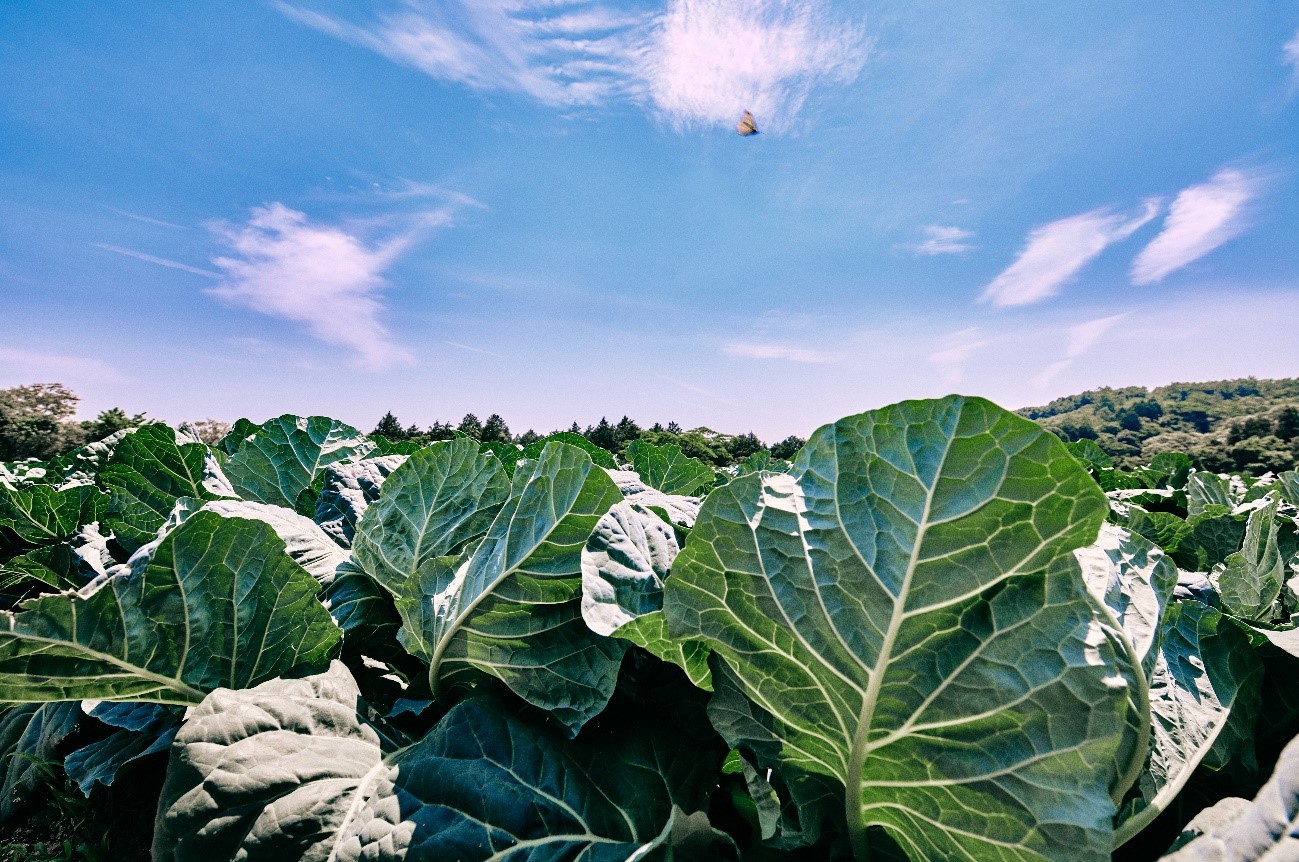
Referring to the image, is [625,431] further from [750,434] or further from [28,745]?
[28,745]

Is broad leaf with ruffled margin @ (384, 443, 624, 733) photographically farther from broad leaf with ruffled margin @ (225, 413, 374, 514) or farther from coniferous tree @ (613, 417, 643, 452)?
coniferous tree @ (613, 417, 643, 452)

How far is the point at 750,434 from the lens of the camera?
196 feet

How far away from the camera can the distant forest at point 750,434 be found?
3956 cm

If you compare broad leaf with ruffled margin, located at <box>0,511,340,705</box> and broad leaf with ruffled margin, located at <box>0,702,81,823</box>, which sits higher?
broad leaf with ruffled margin, located at <box>0,511,340,705</box>

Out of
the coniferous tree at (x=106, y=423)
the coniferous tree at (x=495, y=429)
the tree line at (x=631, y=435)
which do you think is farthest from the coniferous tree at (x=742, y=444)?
the coniferous tree at (x=106, y=423)

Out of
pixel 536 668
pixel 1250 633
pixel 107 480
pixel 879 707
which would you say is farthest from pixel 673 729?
pixel 107 480

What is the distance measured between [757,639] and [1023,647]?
0.38 m

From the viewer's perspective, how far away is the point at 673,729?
1.24 metres

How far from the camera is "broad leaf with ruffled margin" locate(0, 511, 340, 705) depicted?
1.24 m

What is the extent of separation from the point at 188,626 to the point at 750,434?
5927 centimetres

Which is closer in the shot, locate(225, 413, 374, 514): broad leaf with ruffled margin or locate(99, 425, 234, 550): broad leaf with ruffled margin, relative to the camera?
locate(225, 413, 374, 514): broad leaf with ruffled margin

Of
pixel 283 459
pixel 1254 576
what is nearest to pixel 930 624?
pixel 1254 576

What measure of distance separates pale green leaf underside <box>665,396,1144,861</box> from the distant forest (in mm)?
7856

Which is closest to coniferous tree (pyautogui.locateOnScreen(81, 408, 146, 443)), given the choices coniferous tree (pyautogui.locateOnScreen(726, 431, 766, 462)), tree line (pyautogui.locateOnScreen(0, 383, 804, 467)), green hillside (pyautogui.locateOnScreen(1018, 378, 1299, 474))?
tree line (pyautogui.locateOnScreen(0, 383, 804, 467))
